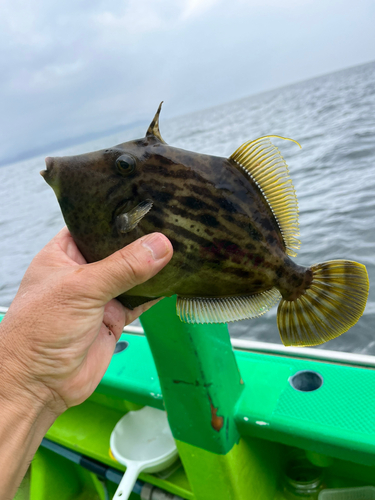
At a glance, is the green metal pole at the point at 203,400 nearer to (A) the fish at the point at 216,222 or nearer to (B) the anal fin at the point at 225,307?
(B) the anal fin at the point at 225,307

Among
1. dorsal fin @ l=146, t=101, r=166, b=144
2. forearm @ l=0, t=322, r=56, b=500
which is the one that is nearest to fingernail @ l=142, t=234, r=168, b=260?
dorsal fin @ l=146, t=101, r=166, b=144

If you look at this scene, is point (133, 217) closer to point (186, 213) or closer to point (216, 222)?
point (186, 213)

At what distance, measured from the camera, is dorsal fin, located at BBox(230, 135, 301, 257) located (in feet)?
4.99

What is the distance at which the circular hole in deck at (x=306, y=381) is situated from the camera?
100 inches

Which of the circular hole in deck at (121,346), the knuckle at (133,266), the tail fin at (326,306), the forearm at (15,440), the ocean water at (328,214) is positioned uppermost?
the knuckle at (133,266)

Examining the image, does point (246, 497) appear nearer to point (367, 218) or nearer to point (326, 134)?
point (367, 218)

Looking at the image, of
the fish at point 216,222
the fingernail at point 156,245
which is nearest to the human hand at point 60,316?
the fingernail at point 156,245

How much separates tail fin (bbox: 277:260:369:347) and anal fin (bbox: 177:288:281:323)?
0.07m

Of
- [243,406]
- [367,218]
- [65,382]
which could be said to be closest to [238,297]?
[65,382]

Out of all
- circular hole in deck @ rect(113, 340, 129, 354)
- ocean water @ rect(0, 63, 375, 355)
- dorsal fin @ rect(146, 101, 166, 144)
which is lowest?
ocean water @ rect(0, 63, 375, 355)

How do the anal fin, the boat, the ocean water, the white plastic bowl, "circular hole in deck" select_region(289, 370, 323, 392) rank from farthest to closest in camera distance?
1. the ocean water
2. the white plastic bowl
3. "circular hole in deck" select_region(289, 370, 323, 392)
4. the boat
5. the anal fin

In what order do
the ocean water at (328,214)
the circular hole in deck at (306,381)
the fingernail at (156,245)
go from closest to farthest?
1. the fingernail at (156,245)
2. the circular hole in deck at (306,381)
3. the ocean water at (328,214)

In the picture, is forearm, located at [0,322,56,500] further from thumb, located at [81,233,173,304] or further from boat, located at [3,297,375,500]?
boat, located at [3,297,375,500]

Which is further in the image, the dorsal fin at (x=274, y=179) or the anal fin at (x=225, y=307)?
the anal fin at (x=225, y=307)
